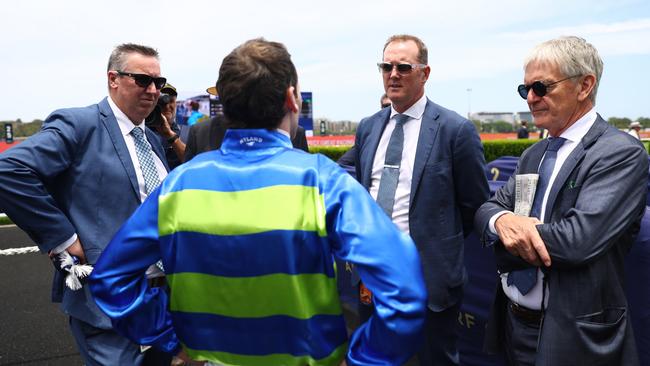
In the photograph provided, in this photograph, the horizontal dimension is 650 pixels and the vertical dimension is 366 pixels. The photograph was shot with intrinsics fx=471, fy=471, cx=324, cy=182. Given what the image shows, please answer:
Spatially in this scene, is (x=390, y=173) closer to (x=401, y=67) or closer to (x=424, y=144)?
(x=424, y=144)

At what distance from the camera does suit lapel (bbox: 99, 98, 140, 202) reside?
224 cm

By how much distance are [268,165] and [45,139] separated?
4.44 feet

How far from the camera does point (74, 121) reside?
2189 millimetres

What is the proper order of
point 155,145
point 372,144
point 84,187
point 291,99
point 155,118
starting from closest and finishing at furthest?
point 291,99, point 84,187, point 155,145, point 372,144, point 155,118

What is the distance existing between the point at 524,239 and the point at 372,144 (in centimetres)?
137

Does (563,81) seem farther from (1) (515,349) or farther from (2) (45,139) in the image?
(2) (45,139)

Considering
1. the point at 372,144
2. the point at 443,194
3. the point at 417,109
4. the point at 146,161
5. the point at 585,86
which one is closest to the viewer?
the point at 585,86

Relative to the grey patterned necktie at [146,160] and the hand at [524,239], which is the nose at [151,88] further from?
the hand at [524,239]

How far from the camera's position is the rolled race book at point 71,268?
6.70 feet

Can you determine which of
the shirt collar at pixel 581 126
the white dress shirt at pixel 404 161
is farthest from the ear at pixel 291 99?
the white dress shirt at pixel 404 161

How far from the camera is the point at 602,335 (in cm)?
175

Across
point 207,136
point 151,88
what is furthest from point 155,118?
point 151,88

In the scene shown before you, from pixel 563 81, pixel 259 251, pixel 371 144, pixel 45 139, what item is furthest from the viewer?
pixel 371 144

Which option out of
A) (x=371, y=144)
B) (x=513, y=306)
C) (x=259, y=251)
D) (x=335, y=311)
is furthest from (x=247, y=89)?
(x=371, y=144)
